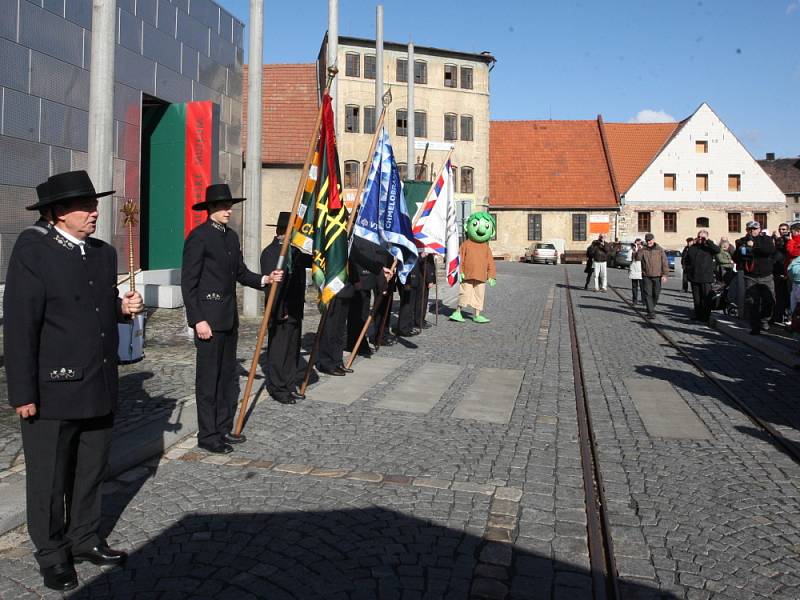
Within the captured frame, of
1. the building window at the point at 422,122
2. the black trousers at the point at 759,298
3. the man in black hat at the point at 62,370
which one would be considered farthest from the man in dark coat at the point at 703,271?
the building window at the point at 422,122

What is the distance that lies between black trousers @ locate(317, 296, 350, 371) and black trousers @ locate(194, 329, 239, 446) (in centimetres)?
319

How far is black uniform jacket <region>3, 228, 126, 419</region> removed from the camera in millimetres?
3611

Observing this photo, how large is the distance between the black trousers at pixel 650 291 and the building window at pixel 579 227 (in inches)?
1560

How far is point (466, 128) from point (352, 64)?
332 inches

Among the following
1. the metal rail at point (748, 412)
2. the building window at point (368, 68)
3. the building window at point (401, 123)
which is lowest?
the metal rail at point (748, 412)

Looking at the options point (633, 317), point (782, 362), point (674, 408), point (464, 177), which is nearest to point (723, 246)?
point (633, 317)

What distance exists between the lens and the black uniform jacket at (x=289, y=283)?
748 cm

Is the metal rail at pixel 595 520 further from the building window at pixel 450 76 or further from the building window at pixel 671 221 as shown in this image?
the building window at pixel 671 221

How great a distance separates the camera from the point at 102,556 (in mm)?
3830

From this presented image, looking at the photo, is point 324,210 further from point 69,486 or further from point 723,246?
point 723,246

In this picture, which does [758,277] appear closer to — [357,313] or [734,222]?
[357,313]

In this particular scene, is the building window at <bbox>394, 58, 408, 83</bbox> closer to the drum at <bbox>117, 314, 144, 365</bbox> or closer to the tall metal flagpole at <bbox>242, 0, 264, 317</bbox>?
the tall metal flagpole at <bbox>242, 0, 264, 317</bbox>

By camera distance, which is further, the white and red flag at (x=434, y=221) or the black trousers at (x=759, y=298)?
the white and red flag at (x=434, y=221)

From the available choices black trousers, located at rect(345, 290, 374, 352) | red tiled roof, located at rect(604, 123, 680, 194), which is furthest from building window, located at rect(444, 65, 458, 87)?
black trousers, located at rect(345, 290, 374, 352)
